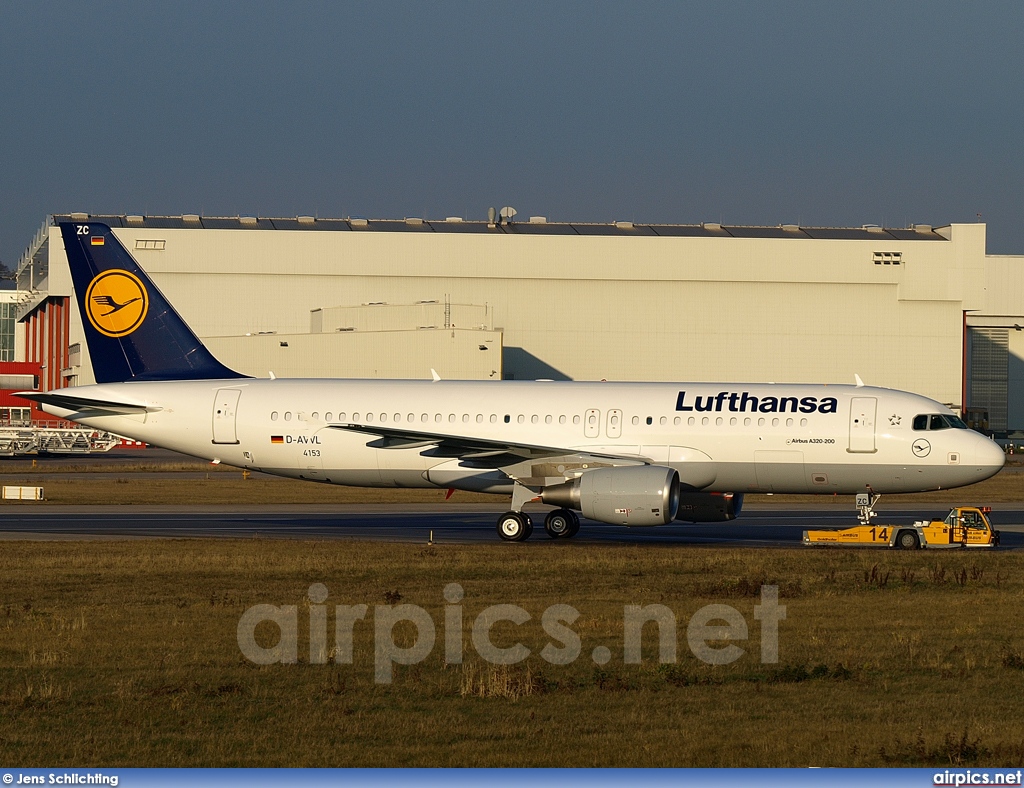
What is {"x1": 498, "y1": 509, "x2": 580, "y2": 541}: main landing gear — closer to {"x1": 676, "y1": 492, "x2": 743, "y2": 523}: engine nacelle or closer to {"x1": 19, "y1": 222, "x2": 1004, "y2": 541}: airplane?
{"x1": 19, "y1": 222, "x2": 1004, "y2": 541}: airplane

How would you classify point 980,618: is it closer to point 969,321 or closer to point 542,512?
point 542,512

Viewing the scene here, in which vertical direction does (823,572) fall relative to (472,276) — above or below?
below

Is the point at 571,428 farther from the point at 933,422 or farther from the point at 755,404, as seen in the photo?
the point at 933,422

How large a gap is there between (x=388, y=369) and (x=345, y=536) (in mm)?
46900

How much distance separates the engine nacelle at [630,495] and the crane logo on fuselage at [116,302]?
45.7ft

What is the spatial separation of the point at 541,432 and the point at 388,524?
598 centimetres

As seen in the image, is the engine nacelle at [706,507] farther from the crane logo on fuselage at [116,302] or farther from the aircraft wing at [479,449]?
the crane logo on fuselage at [116,302]

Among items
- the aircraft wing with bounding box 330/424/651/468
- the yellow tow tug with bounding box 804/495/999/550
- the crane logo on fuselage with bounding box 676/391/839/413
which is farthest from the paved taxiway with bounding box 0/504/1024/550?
the crane logo on fuselage with bounding box 676/391/839/413

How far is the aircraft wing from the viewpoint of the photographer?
29.4 m

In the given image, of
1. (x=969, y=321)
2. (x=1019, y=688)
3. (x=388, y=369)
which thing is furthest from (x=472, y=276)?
(x=1019, y=688)

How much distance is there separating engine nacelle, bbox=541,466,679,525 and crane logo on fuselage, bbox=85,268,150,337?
13.9 meters

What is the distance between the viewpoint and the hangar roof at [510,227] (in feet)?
308

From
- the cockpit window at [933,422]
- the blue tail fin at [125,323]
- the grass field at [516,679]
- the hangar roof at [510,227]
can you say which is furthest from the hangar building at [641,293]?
the grass field at [516,679]

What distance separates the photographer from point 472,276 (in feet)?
300
